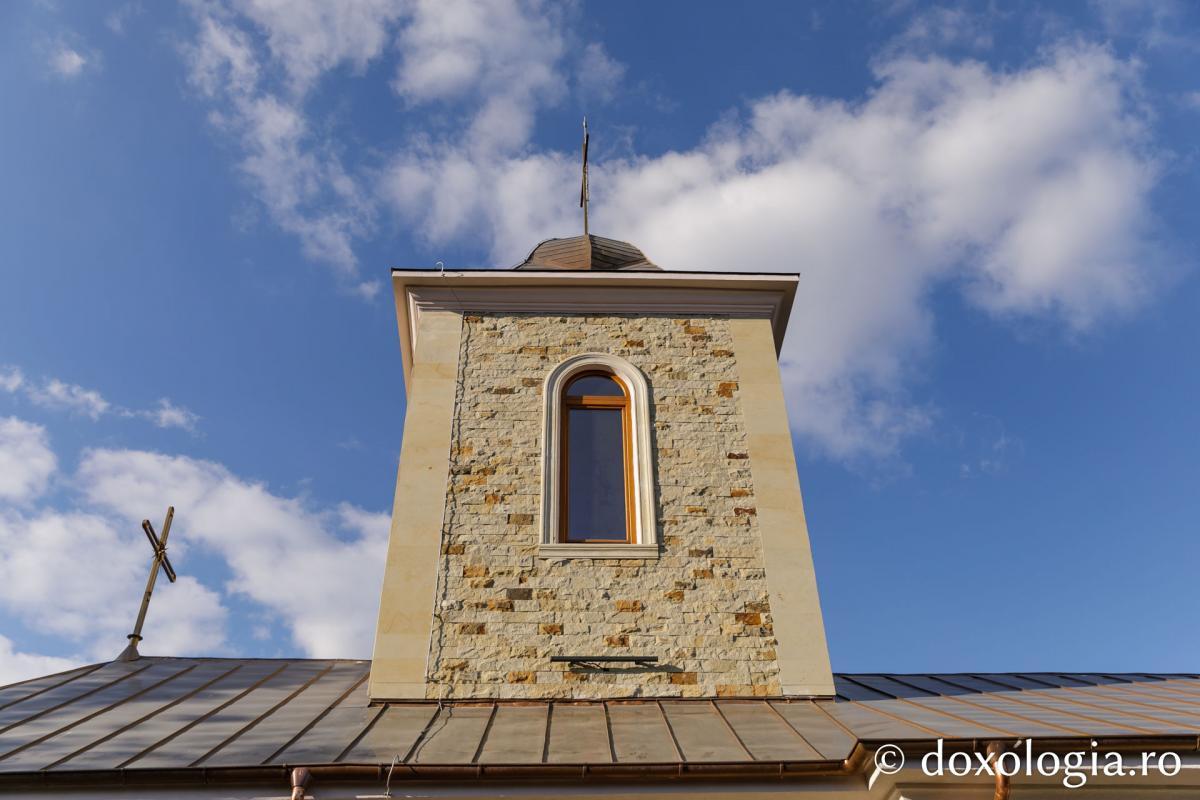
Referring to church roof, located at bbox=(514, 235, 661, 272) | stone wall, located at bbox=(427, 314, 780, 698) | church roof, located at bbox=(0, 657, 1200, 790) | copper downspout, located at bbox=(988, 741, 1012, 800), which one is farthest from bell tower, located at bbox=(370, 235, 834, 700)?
copper downspout, located at bbox=(988, 741, 1012, 800)

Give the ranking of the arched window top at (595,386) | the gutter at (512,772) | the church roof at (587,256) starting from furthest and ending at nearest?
the church roof at (587,256) → the arched window top at (595,386) → the gutter at (512,772)

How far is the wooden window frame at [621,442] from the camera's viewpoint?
8586 millimetres

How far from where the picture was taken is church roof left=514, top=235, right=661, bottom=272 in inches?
472

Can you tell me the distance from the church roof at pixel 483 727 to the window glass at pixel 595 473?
184 centimetres

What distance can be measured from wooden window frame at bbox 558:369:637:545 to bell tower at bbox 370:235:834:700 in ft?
0.08

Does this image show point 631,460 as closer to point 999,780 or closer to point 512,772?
point 512,772

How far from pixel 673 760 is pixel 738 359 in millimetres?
5156

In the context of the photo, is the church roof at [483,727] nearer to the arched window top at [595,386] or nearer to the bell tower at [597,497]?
the bell tower at [597,497]

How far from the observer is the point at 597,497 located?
8.97 m

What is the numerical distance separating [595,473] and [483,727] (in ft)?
10.2

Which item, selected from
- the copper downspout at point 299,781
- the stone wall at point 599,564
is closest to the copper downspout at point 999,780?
the stone wall at point 599,564

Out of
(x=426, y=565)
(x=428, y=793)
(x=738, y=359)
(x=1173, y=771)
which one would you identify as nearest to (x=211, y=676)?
(x=426, y=565)

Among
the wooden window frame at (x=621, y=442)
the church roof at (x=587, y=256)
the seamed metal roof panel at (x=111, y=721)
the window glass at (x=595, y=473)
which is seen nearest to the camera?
the seamed metal roof panel at (x=111, y=721)

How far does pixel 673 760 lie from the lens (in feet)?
18.9
